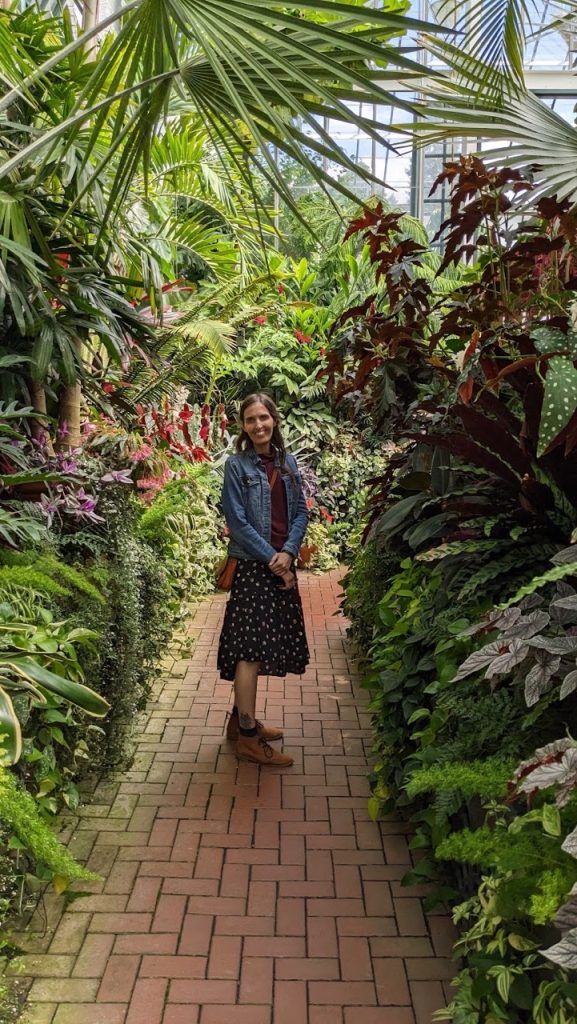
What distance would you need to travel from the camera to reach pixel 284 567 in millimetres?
3979

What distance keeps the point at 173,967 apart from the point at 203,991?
14cm

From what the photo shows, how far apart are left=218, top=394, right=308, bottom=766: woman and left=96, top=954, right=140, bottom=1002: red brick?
1.44 m

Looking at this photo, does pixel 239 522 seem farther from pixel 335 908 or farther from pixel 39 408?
pixel 335 908

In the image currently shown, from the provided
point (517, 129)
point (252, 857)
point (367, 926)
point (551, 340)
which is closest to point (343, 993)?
point (367, 926)

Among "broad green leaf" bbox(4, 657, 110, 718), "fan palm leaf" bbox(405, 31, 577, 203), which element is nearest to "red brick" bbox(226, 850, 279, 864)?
"broad green leaf" bbox(4, 657, 110, 718)

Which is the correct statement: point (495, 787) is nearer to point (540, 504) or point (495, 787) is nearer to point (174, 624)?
point (540, 504)

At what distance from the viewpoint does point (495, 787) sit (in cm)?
213

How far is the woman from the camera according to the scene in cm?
397

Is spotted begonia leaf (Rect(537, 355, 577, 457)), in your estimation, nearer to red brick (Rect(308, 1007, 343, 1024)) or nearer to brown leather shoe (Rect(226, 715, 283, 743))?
red brick (Rect(308, 1007, 343, 1024))

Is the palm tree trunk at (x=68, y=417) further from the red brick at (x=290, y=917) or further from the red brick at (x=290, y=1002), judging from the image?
the red brick at (x=290, y=1002)

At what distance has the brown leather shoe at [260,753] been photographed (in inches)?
158

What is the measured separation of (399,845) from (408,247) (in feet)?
8.72

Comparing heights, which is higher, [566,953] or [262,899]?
[566,953]

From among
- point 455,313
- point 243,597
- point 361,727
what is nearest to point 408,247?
point 455,313
